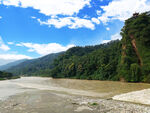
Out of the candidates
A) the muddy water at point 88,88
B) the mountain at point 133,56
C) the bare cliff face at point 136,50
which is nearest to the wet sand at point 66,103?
the muddy water at point 88,88

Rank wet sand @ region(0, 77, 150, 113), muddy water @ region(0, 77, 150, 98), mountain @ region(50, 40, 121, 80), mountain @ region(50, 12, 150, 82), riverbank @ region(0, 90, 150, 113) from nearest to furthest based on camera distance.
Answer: riverbank @ region(0, 90, 150, 113) < wet sand @ region(0, 77, 150, 113) < muddy water @ region(0, 77, 150, 98) < mountain @ region(50, 12, 150, 82) < mountain @ region(50, 40, 121, 80)

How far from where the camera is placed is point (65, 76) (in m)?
88.9

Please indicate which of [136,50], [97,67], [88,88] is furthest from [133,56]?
[97,67]

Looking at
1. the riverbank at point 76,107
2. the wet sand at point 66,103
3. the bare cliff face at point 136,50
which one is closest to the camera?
the riverbank at point 76,107

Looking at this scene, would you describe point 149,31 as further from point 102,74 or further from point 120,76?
point 102,74

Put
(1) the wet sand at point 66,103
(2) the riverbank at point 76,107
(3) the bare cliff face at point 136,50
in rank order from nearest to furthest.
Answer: (2) the riverbank at point 76,107 < (1) the wet sand at point 66,103 < (3) the bare cliff face at point 136,50

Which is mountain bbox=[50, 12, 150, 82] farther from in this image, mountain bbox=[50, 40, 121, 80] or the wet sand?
the wet sand

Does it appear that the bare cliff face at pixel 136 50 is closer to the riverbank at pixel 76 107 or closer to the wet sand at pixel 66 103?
the wet sand at pixel 66 103

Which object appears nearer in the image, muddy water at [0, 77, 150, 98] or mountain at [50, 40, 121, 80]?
muddy water at [0, 77, 150, 98]

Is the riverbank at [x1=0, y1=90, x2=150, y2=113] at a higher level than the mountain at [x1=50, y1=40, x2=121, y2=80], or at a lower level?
lower

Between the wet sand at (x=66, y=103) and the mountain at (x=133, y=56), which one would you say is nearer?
the wet sand at (x=66, y=103)

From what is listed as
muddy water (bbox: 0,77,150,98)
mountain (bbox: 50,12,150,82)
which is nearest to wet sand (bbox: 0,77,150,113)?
muddy water (bbox: 0,77,150,98)

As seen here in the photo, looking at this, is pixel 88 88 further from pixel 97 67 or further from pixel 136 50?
pixel 97 67

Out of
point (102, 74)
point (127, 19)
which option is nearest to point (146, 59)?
point (127, 19)
